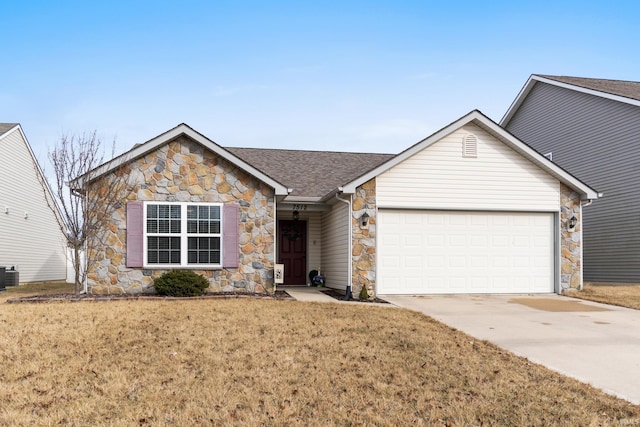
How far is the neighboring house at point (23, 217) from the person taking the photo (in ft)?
67.3

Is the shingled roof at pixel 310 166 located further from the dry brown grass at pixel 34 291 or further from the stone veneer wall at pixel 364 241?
the dry brown grass at pixel 34 291

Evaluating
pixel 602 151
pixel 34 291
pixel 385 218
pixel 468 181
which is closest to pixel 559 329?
pixel 385 218

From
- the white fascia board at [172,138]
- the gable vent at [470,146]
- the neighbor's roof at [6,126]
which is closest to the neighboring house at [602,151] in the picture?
the gable vent at [470,146]

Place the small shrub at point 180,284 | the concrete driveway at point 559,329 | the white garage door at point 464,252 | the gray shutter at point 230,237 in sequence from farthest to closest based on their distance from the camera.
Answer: the white garage door at point 464,252 < the gray shutter at point 230,237 < the small shrub at point 180,284 < the concrete driveway at point 559,329

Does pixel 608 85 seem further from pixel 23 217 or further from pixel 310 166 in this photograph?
pixel 23 217

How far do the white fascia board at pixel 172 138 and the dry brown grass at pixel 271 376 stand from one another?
4.49 metres

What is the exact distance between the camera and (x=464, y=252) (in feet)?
47.0

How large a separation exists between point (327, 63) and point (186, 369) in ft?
37.7

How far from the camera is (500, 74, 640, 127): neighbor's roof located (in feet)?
58.5

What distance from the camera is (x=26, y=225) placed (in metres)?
22.5

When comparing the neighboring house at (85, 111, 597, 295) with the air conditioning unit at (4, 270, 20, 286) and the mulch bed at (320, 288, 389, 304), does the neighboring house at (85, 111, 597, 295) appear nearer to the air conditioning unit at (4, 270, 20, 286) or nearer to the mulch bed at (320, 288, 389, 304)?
the mulch bed at (320, 288, 389, 304)

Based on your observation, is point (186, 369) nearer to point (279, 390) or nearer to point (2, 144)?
point (279, 390)

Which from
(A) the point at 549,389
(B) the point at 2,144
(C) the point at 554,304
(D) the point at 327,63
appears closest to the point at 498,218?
(C) the point at 554,304

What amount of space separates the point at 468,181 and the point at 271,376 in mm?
9786
